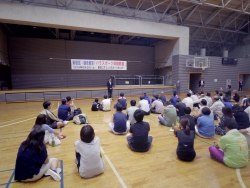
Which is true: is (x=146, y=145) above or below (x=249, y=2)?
below

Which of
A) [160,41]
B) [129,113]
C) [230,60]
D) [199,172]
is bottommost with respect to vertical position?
[199,172]

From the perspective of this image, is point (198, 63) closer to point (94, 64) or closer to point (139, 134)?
point (94, 64)

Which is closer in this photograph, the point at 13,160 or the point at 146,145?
the point at 13,160

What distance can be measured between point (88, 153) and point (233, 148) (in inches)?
104

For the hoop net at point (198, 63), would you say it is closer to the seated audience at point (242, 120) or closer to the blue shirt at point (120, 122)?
the seated audience at point (242, 120)

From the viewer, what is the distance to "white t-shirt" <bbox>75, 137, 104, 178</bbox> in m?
2.67

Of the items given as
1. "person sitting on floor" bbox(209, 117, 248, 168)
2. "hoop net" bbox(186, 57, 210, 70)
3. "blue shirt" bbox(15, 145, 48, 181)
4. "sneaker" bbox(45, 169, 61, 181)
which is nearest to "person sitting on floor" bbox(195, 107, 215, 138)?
"person sitting on floor" bbox(209, 117, 248, 168)

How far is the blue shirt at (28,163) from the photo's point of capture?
97.1 inches

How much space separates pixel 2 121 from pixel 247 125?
8838 mm

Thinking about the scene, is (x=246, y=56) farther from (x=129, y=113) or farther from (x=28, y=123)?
(x=28, y=123)

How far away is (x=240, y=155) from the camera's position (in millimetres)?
2979

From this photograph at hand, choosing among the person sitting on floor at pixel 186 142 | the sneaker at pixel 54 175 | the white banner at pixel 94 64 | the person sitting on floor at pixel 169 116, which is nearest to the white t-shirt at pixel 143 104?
the person sitting on floor at pixel 169 116

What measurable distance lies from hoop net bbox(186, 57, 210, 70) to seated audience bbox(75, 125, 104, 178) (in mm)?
16208

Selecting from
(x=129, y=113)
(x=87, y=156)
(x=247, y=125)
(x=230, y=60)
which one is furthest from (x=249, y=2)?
(x=87, y=156)
